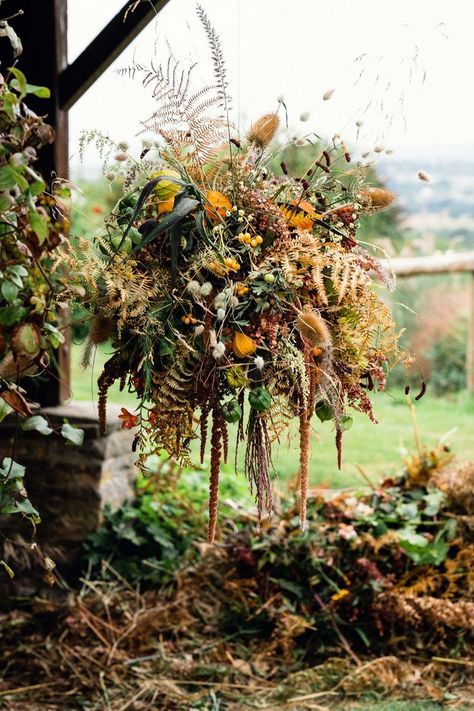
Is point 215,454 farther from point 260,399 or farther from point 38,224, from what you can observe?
point 38,224

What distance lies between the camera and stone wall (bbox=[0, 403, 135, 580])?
3182 millimetres

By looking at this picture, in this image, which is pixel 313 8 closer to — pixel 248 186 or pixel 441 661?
pixel 248 186

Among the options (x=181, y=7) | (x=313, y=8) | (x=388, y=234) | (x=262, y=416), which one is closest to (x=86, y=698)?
(x=262, y=416)

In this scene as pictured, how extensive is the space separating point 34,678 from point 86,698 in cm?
24

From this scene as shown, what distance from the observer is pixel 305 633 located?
3043 mm

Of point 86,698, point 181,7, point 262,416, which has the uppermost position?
point 181,7

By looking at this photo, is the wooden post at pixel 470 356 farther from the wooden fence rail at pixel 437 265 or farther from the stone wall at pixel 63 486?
the stone wall at pixel 63 486

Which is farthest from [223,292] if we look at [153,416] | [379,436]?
[379,436]

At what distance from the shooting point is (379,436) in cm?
529

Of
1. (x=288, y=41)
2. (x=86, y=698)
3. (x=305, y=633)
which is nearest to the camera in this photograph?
(x=86, y=698)

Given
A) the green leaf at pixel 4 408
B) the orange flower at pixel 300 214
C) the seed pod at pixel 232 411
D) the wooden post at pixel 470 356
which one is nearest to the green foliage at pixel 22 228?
the green leaf at pixel 4 408

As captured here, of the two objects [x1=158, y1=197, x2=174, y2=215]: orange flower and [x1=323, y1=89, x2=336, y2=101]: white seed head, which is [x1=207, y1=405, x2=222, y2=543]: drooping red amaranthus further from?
[x1=323, y1=89, x2=336, y2=101]: white seed head

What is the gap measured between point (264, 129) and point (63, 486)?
204 cm

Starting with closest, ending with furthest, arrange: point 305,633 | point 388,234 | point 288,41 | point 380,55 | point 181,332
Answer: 1. point 181,332
2. point 380,55
3. point 305,633
4. point 288,41
5. point 388,234
